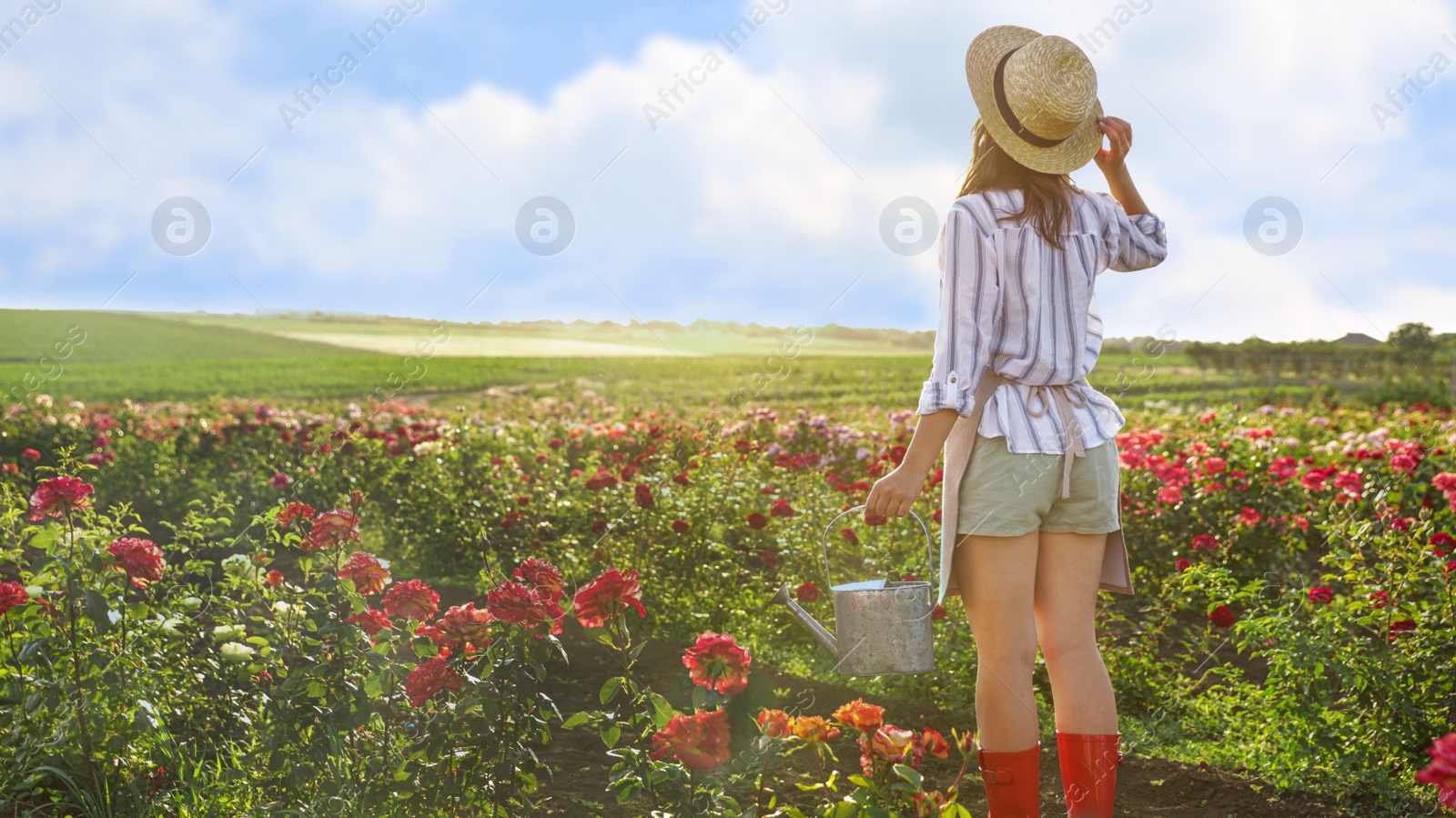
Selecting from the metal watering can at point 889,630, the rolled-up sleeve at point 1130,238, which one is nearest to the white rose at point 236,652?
the metal watering can at point 889,630

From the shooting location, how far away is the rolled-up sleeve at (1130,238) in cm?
179

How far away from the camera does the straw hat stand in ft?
5.44

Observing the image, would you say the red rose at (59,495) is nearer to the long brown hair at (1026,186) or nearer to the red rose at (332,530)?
the red rose at (332,530)

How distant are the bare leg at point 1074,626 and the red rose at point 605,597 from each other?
0.69m

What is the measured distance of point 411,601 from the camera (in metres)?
1.89

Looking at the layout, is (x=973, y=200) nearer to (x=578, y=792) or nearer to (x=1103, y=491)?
(x=1103, y=491)

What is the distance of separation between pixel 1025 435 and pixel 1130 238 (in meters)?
0.47

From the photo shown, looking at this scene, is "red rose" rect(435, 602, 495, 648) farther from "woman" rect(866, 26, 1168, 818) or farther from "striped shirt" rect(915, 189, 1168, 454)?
"striped shirt" rect(915, 189, 1168, 454)

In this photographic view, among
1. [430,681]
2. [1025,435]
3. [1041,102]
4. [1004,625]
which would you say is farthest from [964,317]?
[430,681]

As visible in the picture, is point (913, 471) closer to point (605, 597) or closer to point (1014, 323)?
point (1014, 323)

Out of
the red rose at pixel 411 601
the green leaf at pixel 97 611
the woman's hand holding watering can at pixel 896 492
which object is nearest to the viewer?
the woman's hand holding watering can at pixel 896 492

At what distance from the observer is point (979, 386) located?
5.47ft

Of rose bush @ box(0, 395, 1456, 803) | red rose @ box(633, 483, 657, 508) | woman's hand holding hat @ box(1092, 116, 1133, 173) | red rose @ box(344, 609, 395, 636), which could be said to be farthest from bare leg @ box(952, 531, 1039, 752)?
red rose @ box(633, 483, 657, 508)

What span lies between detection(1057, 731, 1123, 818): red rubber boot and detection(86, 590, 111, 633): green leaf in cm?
186
